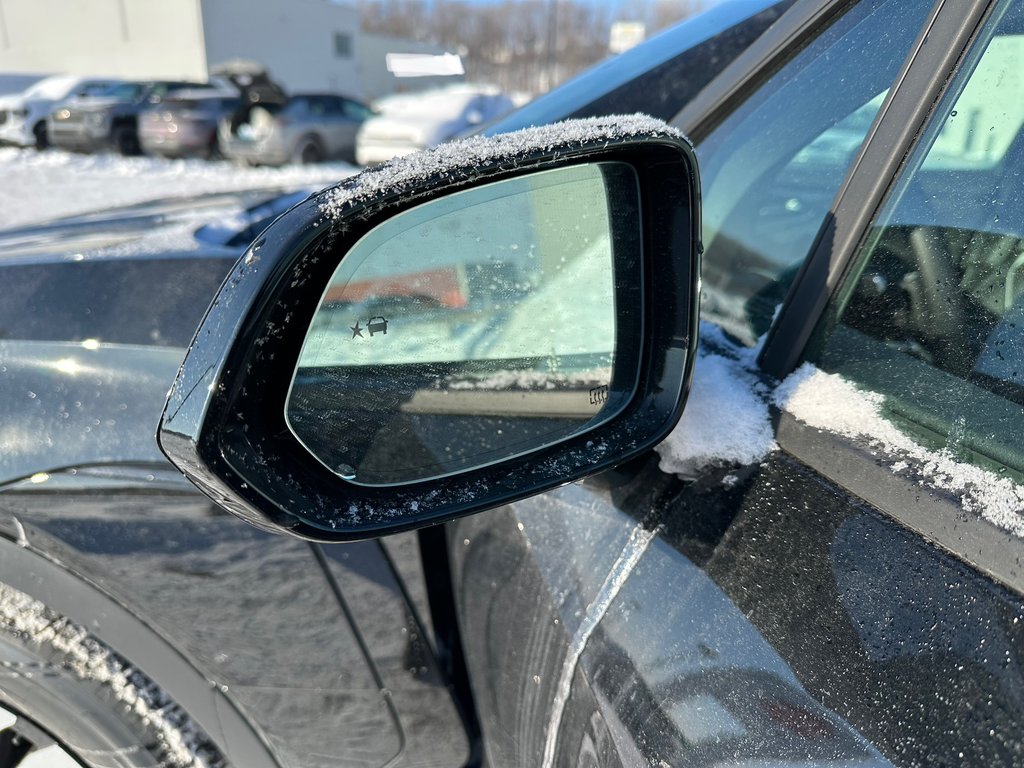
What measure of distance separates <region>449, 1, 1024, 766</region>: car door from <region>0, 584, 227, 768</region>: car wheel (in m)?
0.71

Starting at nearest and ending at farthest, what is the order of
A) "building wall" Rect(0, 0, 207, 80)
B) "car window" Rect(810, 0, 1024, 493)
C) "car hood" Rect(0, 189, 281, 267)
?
"car window" Rect(810, 0, 1024, 493) < "car hood" Rect(0, 189, 281, 267) < "building wall" Rect(0, 0, 207, 80)

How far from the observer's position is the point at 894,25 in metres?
1.18

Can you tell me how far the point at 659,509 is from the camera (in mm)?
1185

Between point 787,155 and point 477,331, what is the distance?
2.87ft

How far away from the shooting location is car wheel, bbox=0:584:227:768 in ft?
5.20

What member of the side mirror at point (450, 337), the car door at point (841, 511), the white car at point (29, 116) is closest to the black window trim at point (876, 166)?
the car door at point (841, 511)

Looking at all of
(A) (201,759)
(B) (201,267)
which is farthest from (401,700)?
(B) (201,267)

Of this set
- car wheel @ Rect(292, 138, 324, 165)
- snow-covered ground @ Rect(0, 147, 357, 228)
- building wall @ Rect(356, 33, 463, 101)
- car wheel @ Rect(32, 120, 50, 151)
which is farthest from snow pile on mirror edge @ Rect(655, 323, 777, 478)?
building wall @ Rect(356, 33, 463, 101)

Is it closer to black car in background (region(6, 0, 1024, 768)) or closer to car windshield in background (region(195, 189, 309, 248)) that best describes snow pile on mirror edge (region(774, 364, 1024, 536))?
black car in background (region(6, 0, 1024, 768))

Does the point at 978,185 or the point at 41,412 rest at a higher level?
the point at 978,185

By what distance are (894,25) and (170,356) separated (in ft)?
4.58

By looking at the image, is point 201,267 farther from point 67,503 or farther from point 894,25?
point 894,25

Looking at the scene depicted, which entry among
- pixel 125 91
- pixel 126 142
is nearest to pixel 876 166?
pixel 126 142

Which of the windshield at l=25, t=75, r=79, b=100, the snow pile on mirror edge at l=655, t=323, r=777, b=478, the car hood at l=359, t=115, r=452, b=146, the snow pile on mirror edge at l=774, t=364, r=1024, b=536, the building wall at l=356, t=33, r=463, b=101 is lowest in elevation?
the building wall at l=356, t=33, r=463, b=101
